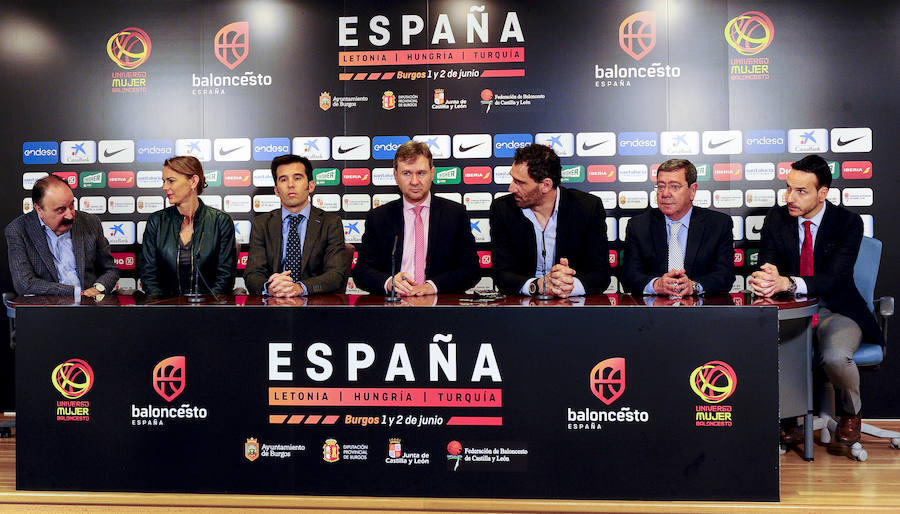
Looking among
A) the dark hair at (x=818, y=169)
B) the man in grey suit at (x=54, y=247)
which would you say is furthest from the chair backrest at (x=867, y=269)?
the man in grey suit at (x=54, y=247)

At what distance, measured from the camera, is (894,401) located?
468 cm

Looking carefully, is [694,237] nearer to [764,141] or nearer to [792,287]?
[792,287]

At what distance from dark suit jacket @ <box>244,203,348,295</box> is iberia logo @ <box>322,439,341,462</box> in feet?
3.96

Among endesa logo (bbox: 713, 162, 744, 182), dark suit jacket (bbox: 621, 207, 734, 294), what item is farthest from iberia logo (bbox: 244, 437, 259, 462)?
endesa logo (bbox: 713, 162, 744, 182)

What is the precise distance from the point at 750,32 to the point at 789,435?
8.13 ft

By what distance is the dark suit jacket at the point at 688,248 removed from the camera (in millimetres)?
3951

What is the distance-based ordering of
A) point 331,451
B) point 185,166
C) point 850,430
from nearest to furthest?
point 331,451 < point 850,430 < point 185,166

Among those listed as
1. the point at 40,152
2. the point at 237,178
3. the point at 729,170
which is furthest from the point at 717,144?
the point at 40,152

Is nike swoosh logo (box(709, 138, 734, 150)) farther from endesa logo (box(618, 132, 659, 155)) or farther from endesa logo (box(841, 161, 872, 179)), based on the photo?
endesa logo (box(841, 161, 872, 179))

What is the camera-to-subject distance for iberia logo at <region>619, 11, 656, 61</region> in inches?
186

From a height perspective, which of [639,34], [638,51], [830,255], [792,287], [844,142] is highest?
[639,34]

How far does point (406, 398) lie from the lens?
288 cm

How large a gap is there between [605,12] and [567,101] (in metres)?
0.61

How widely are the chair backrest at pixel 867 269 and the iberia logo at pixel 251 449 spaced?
315 cm
